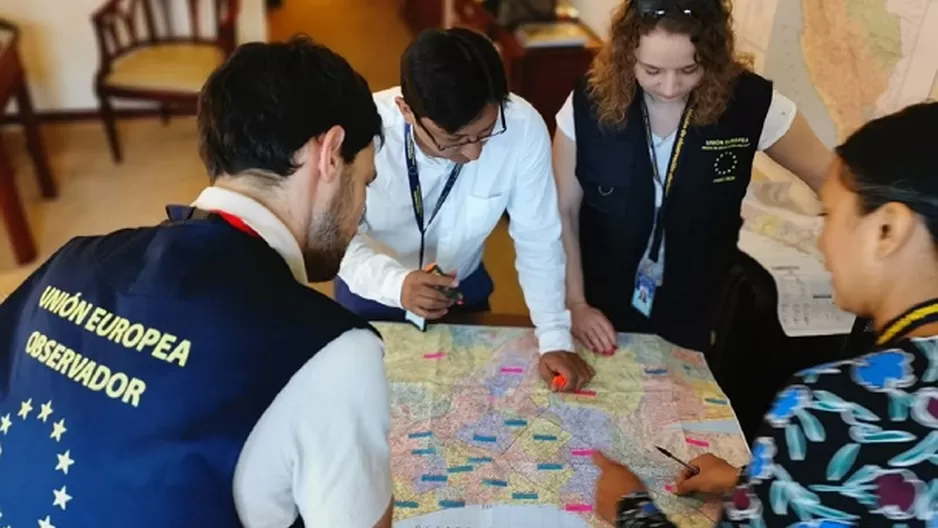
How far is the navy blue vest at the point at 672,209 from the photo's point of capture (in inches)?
62.6

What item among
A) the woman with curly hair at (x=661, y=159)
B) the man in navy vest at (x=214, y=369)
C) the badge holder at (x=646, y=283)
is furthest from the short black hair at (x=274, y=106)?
the badge holder at (x=646, y=283)

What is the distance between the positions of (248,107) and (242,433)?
1.18ft

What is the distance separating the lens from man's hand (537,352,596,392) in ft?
4.70

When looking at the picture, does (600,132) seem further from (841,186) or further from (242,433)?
(242,433)

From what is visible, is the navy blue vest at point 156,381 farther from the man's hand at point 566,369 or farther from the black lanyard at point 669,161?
the black lanyard at point 669,161

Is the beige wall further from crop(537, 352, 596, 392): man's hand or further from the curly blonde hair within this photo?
crop(537, 352, 596, 392): man's hand

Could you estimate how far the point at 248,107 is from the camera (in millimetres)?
914

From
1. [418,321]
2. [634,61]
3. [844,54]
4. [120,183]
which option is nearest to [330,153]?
[418,321]

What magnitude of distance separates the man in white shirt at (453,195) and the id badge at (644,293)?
8.5 inches

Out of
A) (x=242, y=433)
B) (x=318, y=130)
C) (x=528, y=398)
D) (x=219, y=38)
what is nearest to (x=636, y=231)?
(x=528, y=398)

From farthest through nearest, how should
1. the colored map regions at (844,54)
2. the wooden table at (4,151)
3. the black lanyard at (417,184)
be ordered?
the wooden table at (4,151), the colored map regions at (844,54), the black lanyard at (417,184)

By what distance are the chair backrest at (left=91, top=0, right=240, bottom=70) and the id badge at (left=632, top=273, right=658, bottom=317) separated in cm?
267

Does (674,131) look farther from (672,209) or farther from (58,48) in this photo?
(58,48)

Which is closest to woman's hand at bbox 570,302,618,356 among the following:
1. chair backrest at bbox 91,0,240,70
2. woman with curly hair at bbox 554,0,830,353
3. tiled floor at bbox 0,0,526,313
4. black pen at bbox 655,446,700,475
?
woman with curly hair at bbox 554,0,830,353
